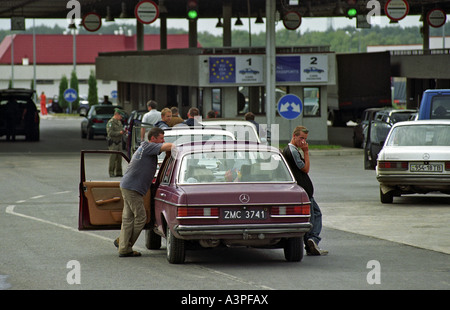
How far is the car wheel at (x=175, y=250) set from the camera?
12.1m

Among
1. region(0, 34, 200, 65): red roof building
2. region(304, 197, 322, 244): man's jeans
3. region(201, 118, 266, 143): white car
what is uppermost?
region(0, 34, 200, 65): red roof building

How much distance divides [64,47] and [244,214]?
10415cm

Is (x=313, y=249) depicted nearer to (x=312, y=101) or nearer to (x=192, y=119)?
(x=192, y=119)

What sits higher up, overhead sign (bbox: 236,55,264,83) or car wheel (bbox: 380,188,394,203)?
overhead sign (bbox: 236,55,264,83)

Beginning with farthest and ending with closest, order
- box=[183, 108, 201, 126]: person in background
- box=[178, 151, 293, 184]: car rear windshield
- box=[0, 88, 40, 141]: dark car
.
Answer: box=[0, 88, 40, 141]: dark car
box=[183, 108, 201, 126]: person in background
box=[178, 151, 293, 184]: car rear windshield

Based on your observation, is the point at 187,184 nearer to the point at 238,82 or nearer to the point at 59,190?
the point at 59,190

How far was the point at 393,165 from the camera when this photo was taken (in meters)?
19.0

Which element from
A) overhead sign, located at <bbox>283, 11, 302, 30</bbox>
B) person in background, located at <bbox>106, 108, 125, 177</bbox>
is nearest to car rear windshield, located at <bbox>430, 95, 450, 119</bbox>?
person in background, located at <bbox>106, 108, 125, 177</bbox>

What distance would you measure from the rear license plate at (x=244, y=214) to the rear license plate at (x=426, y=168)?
299 inches

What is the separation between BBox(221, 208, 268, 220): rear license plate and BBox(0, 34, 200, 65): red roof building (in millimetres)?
102834

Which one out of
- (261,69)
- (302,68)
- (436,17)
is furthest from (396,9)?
(436,17)

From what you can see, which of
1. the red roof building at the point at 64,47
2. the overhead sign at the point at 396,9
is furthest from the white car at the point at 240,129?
the red roof building at the point at 64,47

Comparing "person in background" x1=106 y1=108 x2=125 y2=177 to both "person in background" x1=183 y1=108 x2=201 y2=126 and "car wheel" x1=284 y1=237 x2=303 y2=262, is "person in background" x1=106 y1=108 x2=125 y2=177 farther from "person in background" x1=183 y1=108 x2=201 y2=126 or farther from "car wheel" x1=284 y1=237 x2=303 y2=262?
"car wheel" x1=284 y1=237 x2=303 y2=262

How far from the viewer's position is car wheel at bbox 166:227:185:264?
1211cm
